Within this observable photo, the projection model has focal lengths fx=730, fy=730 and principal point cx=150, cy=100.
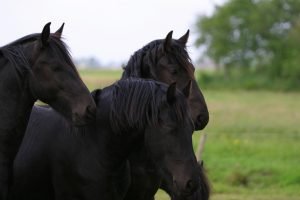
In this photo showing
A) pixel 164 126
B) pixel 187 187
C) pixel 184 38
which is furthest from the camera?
pixel 184 38

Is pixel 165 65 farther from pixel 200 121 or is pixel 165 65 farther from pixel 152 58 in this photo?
pixel 200 121

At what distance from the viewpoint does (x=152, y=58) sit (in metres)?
6.61

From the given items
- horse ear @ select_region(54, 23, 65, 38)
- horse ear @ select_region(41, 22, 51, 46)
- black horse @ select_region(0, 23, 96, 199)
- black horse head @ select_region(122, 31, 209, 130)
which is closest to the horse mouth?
black horse @ select_region(0, 23, 96, 199)

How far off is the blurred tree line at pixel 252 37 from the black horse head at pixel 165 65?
5539 cm

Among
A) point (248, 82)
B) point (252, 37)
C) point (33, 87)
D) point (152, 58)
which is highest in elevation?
point (152, 58)

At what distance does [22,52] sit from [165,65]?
1.46 metres

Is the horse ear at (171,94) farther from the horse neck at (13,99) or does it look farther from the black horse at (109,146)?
the horse neck at (13,99)

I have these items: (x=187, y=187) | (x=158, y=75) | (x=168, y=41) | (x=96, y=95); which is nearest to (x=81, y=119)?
(x=96, y=95)

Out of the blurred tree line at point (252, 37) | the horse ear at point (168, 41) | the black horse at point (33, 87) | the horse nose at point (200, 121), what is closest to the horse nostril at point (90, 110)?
the black horse at point (33, 87)

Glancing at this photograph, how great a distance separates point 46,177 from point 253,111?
25696mm

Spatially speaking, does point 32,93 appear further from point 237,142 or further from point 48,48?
point 237,142

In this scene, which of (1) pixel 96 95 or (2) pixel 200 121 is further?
(2) pixel 200 121

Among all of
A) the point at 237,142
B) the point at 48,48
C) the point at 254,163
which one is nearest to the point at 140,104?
the point at 48,48

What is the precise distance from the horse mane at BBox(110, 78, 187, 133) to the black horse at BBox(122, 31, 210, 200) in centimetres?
69
